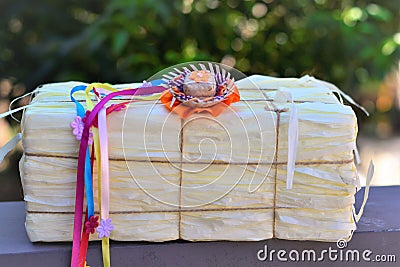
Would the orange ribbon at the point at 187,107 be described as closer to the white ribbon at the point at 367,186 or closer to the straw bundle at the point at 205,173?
the straw bundle at the point at 205,173

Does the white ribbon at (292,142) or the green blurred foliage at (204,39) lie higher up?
the green blurred foliage at (204,39)

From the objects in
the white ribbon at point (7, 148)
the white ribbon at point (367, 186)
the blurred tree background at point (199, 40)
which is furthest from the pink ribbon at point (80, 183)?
the blurred tree background at point (199, 40)

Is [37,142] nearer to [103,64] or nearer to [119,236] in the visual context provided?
[119,236]

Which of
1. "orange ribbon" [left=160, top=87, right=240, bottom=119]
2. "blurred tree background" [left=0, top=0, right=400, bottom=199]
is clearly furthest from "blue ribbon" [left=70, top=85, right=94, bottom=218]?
"blurred tree background" [left=0, top=0, right=400, bottom=199]

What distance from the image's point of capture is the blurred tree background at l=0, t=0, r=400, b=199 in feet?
4.75

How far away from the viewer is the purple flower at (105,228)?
2.51 ft

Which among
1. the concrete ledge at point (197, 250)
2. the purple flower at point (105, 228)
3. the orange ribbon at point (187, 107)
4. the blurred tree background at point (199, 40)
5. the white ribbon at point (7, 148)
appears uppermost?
the blurred tree background at point (199, 40)

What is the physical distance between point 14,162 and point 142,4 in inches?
26.4

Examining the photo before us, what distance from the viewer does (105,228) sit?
768 millimetres

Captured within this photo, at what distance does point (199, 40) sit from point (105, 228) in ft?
2.94

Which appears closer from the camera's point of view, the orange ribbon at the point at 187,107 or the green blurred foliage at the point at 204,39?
the orange ribbon at the point at 187,107

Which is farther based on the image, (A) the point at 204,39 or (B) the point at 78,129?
(A) the point at 204,39

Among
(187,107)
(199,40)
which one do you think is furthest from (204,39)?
(187,107)

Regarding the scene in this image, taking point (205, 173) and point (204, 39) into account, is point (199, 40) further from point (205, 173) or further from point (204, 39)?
point (205, 173)
